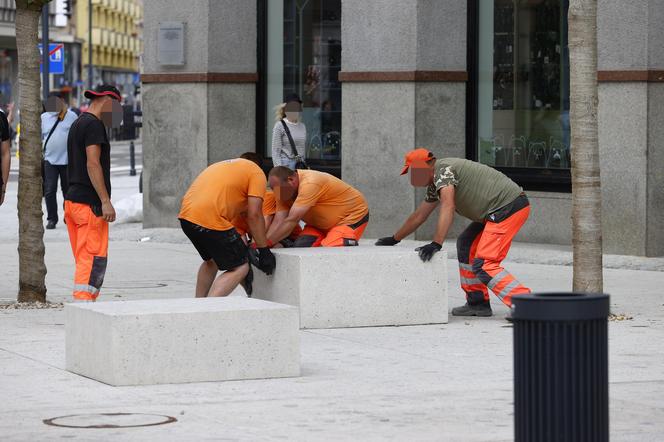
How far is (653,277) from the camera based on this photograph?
14.5 meters

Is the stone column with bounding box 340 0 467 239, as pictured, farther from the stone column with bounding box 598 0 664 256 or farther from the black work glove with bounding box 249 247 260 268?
the black work glove with bounding box 249 247 260 268

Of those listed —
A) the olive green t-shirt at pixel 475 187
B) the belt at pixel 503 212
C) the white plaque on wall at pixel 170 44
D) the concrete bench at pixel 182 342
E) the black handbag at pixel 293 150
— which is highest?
the white plaque on wall at pixel 170 44

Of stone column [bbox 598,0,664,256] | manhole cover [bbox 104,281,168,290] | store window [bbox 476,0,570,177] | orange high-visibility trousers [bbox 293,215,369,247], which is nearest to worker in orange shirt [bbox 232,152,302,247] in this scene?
orange high-visibility trousers [bbox 293,215,369,247]

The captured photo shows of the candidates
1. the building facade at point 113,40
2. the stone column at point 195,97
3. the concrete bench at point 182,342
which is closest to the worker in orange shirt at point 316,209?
the concrete bench at point 182,342

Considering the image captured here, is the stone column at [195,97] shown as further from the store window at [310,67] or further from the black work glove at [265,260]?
the black work glove at [265,260]

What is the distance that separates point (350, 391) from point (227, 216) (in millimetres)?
2926

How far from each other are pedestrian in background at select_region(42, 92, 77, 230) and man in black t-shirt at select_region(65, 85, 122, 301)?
8.51 meters

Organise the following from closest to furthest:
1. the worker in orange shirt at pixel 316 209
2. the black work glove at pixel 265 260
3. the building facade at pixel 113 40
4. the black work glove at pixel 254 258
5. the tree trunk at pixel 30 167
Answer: the black work glove at pixel 265 260 → the black work glove at pixel 254 258 → the worker in orange shirt at pixel 316 209 → the tree trunk at pixel 30 167 → the building facade at pixel 113 40

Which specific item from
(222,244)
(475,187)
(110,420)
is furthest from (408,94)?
(110,420)

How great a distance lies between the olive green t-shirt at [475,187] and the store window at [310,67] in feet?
25.0

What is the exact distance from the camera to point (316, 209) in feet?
40.6

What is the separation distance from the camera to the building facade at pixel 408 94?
15.5 metres

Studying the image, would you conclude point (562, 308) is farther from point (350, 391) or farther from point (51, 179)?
point (51, 179)

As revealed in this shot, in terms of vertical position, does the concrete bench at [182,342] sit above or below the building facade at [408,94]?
below
